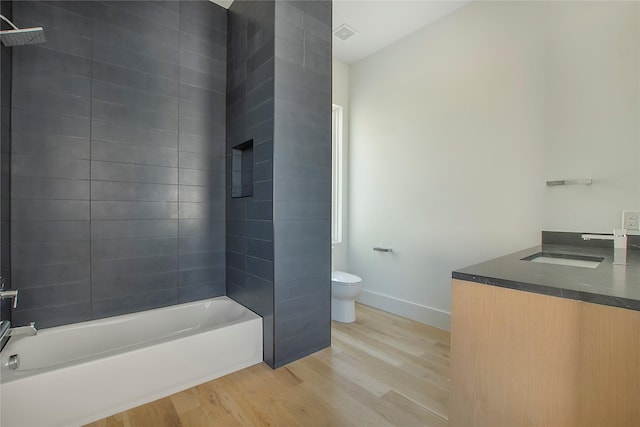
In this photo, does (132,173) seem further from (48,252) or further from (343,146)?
(343,146)

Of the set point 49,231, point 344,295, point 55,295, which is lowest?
point 344,295

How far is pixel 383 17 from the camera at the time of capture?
264 cm

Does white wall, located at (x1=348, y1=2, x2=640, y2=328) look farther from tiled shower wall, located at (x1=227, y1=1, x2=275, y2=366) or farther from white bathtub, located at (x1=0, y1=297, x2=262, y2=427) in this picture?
white bathtub, located at (x1=0, y1=297, x2=262, y2=427)

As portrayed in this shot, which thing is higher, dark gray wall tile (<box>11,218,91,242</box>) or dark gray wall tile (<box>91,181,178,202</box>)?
dark gray wall tile (<box>91,181,178,202</box>)

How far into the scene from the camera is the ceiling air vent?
9.15 feet

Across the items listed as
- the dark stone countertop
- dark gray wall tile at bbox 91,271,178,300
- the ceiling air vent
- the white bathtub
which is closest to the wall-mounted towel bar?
the dark stone countertop

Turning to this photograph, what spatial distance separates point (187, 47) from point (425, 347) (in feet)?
10.5

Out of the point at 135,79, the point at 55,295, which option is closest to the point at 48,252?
the point at 55,295

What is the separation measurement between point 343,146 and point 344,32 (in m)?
1.20

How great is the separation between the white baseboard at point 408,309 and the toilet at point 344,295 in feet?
1.46

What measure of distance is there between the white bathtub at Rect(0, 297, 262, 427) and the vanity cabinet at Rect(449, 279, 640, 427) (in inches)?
57.1

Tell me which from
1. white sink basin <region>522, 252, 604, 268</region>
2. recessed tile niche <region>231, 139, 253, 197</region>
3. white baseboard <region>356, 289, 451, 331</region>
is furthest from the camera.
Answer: white baseboard <region>356, 289, 451, 331</region>

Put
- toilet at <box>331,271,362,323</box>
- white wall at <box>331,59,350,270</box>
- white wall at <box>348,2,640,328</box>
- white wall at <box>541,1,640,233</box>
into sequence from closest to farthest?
white wall at <box>541,1,640,233</box> < white wall at <box>348,2,640,328</box> < toilet at <box>331,271,362,323</box> < white wall at <box>331,59,350,270</box>

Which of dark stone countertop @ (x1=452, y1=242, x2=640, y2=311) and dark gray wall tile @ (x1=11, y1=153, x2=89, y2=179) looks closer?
dark stone countertop @ (x1=452, y1=242, x2=640, y2=311)
